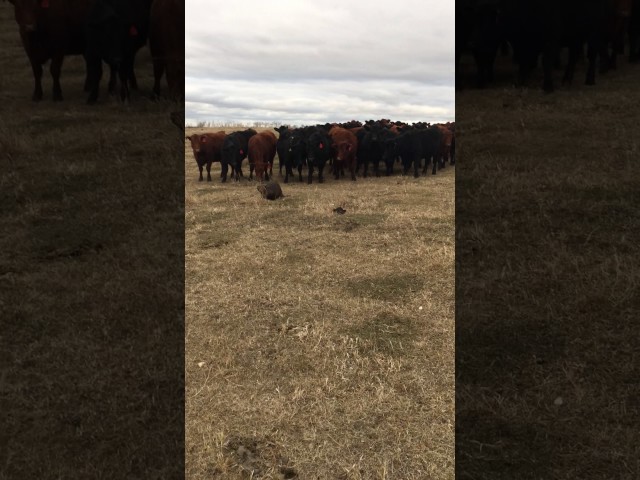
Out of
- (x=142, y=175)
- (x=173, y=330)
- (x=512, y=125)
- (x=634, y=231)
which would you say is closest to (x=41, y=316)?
(x=173, y=330)

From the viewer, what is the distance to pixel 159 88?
510 inches

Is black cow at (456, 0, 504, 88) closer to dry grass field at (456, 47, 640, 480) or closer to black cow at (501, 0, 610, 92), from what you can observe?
black cow at (501, 0, 610, 92)

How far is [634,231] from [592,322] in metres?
2.30

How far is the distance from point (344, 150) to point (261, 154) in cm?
301

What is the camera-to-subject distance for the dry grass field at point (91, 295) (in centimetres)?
362

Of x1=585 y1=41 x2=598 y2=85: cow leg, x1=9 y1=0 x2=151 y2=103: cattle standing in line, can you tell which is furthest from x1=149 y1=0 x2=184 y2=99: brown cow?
x1=585 y1=41 x2=598 y2=85: cow leg

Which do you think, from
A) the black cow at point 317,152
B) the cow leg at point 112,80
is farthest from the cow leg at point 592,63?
the cow leg at point 112,80

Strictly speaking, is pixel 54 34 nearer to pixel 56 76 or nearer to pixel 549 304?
pixel 56 76

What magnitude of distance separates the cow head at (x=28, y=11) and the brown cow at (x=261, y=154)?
7033mm

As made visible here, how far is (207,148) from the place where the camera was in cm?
1683

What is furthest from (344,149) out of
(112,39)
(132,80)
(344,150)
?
(112,39)

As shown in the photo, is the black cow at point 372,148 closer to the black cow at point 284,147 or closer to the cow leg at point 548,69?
the black cow at point 284,147

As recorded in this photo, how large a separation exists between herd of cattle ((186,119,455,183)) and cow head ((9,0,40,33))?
546 centimetres

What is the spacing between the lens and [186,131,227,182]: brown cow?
54.5 feet
